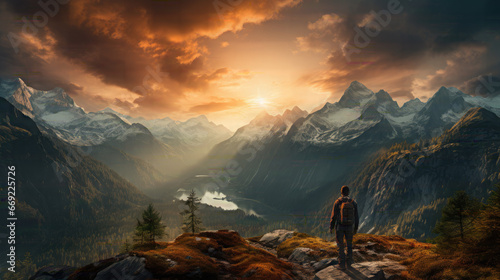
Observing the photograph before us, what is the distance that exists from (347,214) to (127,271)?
1637 centimetres

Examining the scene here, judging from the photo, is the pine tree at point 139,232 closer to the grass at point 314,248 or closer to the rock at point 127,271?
the grass at point 314,248

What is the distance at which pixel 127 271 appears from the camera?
14438 mm

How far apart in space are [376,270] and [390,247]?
17.7m

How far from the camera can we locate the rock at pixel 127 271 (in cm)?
1409

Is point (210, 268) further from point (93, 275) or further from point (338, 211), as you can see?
point (338, 211)

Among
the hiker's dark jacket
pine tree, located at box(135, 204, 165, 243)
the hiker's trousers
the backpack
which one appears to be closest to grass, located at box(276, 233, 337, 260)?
the hiker's trousers

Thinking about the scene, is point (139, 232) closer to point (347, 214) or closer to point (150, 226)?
point (150, 226)

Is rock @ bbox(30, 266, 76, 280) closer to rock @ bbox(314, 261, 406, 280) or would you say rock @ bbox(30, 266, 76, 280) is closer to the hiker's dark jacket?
rock @ bbox(314, 261, 406, 280)

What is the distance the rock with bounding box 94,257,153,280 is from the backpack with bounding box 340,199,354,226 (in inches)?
572

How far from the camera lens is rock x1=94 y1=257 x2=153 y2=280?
14.1m

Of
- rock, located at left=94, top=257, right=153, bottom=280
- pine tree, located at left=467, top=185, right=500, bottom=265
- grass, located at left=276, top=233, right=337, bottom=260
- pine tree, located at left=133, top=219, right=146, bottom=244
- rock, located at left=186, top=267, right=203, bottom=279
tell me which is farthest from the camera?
pine tree, located at left=133, top=219, right=146, bottom=244

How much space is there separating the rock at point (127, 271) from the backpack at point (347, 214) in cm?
1452

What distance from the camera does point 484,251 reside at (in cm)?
1192

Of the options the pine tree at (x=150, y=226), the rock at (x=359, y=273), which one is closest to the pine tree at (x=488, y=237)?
the rock at (x=359, y=273)
